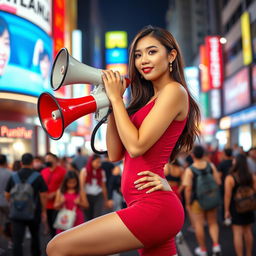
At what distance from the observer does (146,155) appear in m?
1.99

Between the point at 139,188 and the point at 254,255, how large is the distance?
5149 millimetres

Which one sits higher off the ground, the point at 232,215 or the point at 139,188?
the point at 139,188

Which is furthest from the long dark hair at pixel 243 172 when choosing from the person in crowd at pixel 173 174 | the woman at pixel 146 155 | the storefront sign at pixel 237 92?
the storefront sign at pixel 237 92

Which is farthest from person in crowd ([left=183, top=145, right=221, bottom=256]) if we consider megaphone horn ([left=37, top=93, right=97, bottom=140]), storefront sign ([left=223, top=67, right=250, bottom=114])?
storefront sign ([left=223, top=67, right=250, bottom=114])

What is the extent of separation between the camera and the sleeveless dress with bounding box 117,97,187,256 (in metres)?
1.85

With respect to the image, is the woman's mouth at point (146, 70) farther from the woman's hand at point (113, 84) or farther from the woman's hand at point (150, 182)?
the woman's hand at point (150, 182)

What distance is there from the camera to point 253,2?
29.3 metres

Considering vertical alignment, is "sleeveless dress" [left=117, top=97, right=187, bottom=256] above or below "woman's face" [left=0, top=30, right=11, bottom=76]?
below

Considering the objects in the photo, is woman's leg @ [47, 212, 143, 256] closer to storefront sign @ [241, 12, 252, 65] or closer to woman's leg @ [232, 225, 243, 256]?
woman's leg @ [232, 225, 243, 256]

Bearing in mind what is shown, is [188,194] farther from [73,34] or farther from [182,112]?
[73,34]

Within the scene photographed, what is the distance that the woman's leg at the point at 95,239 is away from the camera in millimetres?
1766

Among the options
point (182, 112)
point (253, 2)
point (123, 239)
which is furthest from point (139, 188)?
point (253, 2)

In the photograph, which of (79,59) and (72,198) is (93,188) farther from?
(79,59)

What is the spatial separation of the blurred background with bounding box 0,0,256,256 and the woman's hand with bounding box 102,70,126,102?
302mm
